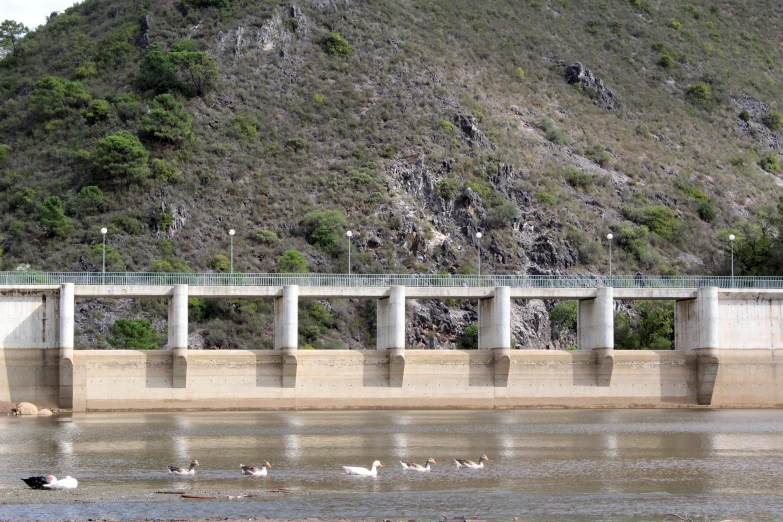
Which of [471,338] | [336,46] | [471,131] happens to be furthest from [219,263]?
[336,46]

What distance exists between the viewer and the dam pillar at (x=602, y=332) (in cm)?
7850

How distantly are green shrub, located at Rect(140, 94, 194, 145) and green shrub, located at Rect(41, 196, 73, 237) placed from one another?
1173cm

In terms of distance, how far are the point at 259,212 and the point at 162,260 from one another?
12.5 m

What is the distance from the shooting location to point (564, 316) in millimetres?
105000

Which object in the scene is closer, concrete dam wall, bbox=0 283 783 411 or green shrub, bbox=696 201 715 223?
concrete dam wall, bbox=0 283 783 411

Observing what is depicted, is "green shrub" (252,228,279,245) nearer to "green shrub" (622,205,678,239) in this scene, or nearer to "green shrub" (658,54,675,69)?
"green shrub" (622,205,678,239)

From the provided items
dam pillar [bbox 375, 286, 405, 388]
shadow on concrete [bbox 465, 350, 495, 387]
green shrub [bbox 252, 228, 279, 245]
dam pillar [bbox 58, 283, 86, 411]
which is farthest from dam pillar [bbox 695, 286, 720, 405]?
green shrub [bbox 252, 228, 279, 245]

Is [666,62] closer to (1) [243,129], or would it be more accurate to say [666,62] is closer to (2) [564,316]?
(1) [243,129]

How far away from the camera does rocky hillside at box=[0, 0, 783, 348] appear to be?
104562mm

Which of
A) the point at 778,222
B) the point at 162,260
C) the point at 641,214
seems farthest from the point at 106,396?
the point at 641,214

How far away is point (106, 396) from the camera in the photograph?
240 ft

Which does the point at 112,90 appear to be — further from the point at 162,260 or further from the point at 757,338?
the point at 757,338

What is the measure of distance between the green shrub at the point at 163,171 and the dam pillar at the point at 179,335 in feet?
122

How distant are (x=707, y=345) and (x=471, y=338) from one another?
912 inches
